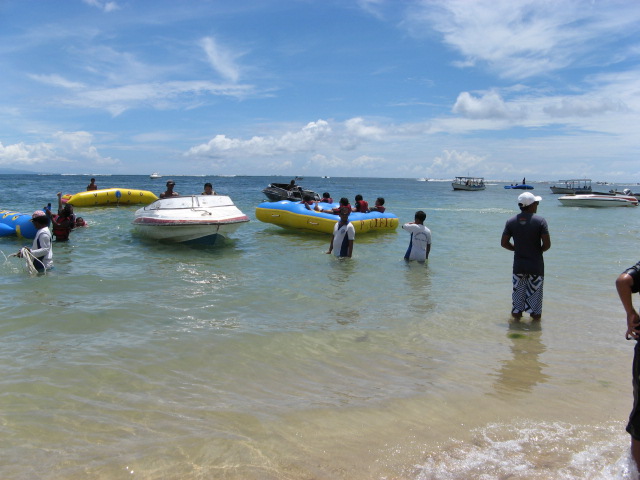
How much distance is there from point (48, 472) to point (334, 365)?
2621 mm

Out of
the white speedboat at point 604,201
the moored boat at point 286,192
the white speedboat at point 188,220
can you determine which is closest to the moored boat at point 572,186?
the white speedboat at point 604,201

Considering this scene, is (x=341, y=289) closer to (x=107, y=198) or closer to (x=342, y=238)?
(x=342, y=238)

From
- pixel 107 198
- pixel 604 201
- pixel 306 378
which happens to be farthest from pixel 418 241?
pixel 604 201

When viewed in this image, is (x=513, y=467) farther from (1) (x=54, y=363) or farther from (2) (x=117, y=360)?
(1) (x=54, y=363)

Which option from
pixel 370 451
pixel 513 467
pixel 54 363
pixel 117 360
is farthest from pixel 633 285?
pixel 54 363

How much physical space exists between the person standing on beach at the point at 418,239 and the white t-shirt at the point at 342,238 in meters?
1.20

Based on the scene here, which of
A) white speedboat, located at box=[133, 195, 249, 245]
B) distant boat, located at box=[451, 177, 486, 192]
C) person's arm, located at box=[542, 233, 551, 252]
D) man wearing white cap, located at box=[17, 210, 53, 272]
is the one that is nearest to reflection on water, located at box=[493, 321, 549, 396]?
person's arm, located at box=[542, 233, 551, 252]

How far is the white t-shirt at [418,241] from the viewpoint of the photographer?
32.8ft

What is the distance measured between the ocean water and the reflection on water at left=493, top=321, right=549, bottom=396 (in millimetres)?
24

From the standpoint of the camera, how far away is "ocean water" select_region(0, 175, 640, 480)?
322 centimetres

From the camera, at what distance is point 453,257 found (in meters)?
12.2

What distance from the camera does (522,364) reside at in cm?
494

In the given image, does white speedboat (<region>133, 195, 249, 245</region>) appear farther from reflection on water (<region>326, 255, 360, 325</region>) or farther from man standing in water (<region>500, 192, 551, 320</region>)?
man standing in water (<region>500, 192, 551, 320</region>)

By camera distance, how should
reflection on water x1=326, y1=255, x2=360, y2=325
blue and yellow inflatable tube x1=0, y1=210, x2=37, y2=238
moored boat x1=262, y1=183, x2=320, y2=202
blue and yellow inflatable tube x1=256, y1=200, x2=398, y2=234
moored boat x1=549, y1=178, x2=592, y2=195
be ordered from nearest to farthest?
reflection on water x1=326, y1=255, x2=360, y2=325
blue and yellow inflatable tube x1=0, y1=210, x2=37, y2=238
blue and yellow inflatable tube x1=256, y1=200, x2=398, y2=234
moored boat x1=262, y1=183, x2=320, y2=202
moored boat x1=549, y1=178, x2=592, y2=195
